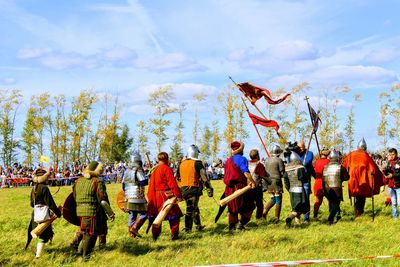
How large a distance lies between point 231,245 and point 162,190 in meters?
1.64

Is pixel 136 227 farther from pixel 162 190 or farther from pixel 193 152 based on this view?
pixel 193 152

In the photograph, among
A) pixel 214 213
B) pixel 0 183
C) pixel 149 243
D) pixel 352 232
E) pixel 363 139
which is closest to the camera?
pixel 149 243

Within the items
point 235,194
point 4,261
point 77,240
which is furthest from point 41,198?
point 235,194

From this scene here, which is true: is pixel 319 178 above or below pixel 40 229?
above

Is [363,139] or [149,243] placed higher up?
[363,139]

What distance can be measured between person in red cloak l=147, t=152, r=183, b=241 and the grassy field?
335 millimetres

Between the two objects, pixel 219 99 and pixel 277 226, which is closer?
pixel 277 226

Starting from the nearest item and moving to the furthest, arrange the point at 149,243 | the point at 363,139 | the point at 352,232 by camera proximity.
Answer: the point at 149,243 → the point at 352,232 → the point at 363,139

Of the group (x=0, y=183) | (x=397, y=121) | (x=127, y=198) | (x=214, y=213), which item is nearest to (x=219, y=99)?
(x=397, y=121)

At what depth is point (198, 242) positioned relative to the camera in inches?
387

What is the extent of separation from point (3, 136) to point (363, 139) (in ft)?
134

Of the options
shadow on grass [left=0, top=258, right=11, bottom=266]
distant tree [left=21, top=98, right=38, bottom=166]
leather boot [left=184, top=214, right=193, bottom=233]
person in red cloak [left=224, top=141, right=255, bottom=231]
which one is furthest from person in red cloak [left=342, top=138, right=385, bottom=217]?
distant tree [left=21, top=98, right=38, bottom=166]

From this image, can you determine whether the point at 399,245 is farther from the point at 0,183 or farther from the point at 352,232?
the point at 0,183

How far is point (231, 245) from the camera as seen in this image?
920cm
